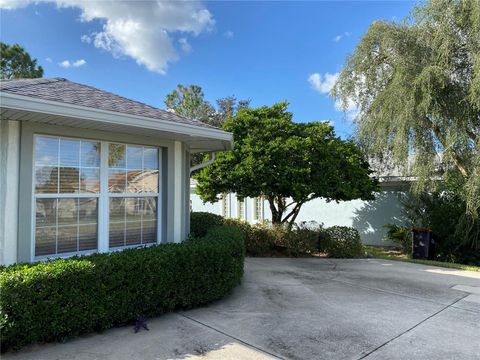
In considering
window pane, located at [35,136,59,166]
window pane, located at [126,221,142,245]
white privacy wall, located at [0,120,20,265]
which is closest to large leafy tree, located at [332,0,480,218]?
window pane, located at [126,221,142,245]

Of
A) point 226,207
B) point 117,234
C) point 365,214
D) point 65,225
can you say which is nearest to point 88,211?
point 65,225

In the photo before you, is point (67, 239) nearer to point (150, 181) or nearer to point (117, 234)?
point (117, 234)

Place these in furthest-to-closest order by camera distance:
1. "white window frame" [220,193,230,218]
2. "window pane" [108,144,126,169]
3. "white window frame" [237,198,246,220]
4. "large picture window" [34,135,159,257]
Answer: "white window frame" [220,193,230,218] → "white window frame" [237,198,246,220] → "window pane" [108,144,126,169] → "large picture window" [34,135,159,257]

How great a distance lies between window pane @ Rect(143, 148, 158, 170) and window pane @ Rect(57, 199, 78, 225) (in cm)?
134

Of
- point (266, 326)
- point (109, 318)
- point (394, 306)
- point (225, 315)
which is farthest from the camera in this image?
Result: point (394, 306)

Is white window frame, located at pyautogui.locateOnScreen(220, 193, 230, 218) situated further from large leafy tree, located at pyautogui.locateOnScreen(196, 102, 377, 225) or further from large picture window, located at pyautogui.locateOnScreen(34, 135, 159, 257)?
large picture window, located at pyautogui.locateOnScreen(34, 135, 159, 257)

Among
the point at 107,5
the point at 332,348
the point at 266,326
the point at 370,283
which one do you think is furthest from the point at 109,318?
the point at 107,5

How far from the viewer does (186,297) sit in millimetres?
5020

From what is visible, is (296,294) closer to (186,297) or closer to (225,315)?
(225,315)

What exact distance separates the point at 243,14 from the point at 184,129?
21.9ft

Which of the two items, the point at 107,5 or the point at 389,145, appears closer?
the point at 107,5

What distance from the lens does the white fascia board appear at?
13.0 feet

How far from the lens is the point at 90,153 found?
17.6 ft

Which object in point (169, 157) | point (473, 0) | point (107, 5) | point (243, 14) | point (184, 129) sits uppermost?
point (243, 14)
